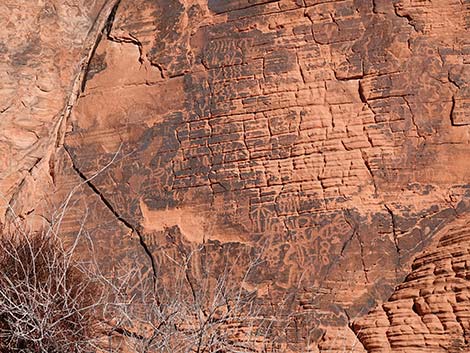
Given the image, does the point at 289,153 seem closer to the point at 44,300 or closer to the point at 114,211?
the point at 114,211

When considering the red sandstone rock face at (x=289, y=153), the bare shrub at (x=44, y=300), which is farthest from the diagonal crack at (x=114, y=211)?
the bare shrub at (x=44, y=300)

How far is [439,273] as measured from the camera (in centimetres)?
436

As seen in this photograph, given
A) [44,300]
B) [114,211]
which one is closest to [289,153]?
[114,211]

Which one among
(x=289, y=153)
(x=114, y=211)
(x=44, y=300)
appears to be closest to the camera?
(x=44, y=300)

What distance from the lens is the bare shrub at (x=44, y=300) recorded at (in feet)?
15.0

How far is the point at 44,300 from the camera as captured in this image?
15.3ft

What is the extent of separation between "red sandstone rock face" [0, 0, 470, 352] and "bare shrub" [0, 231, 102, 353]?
32 cm

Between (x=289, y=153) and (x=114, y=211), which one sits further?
(x=114, y=211)

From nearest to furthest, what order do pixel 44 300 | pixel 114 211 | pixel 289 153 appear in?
pixel 44 300 < pixel 289 153 < pixel 114 211

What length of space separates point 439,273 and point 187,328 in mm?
1541

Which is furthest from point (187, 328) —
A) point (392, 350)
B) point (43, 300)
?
point (392, 350)

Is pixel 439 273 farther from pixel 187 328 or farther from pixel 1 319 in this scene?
pixel 1 319

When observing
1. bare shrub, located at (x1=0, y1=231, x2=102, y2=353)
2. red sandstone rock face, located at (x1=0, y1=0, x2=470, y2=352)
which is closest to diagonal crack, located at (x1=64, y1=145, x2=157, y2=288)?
red sandstone rock face, located at (x1=0, y1=0, x2=470, y2=352)

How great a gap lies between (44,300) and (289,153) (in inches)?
68.6
